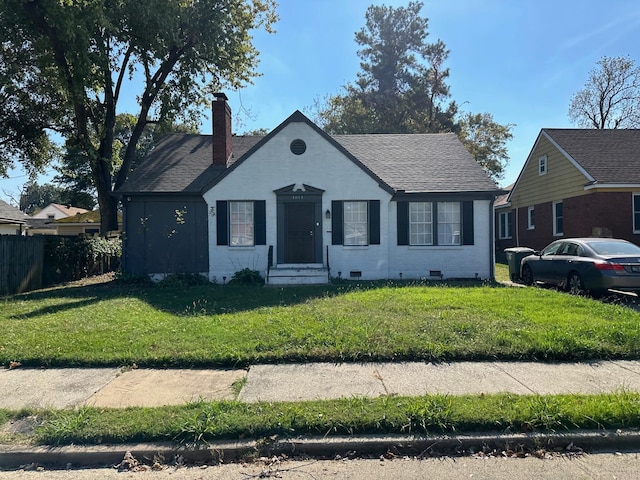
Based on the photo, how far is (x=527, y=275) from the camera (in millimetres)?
13453

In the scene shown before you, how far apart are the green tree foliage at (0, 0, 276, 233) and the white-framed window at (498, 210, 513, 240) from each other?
54.8ft

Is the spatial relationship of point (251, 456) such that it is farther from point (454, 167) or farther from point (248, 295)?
point (454, 167)

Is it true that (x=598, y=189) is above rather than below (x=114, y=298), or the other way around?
above

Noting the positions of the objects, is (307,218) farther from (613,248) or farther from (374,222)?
(613,248)

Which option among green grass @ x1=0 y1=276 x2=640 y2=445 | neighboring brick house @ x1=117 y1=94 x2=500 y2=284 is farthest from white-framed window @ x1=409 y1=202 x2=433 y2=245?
green grass @ x1=0 y1=276 x2=640 y2=445

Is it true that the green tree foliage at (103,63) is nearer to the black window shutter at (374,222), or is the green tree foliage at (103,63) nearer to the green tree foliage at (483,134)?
the black window shutter at (374,222)

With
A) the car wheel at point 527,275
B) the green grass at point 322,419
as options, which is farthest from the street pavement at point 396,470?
the car wheel at point 527,275

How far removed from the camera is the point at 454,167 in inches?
607

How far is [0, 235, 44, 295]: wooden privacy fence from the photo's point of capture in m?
12.5

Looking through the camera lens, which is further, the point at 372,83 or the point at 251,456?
the point at 372,83

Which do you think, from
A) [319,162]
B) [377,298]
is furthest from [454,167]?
[377,298]

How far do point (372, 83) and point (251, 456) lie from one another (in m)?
39.1

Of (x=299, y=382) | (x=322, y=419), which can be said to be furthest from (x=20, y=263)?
(x=322, y=419)

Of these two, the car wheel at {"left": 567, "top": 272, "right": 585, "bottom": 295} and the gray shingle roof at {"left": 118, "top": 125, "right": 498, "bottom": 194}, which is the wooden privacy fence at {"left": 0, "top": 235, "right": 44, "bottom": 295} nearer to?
the gray shingle roof at {"left": 118, "top": 125, "right": 498, "bottom": 194}
